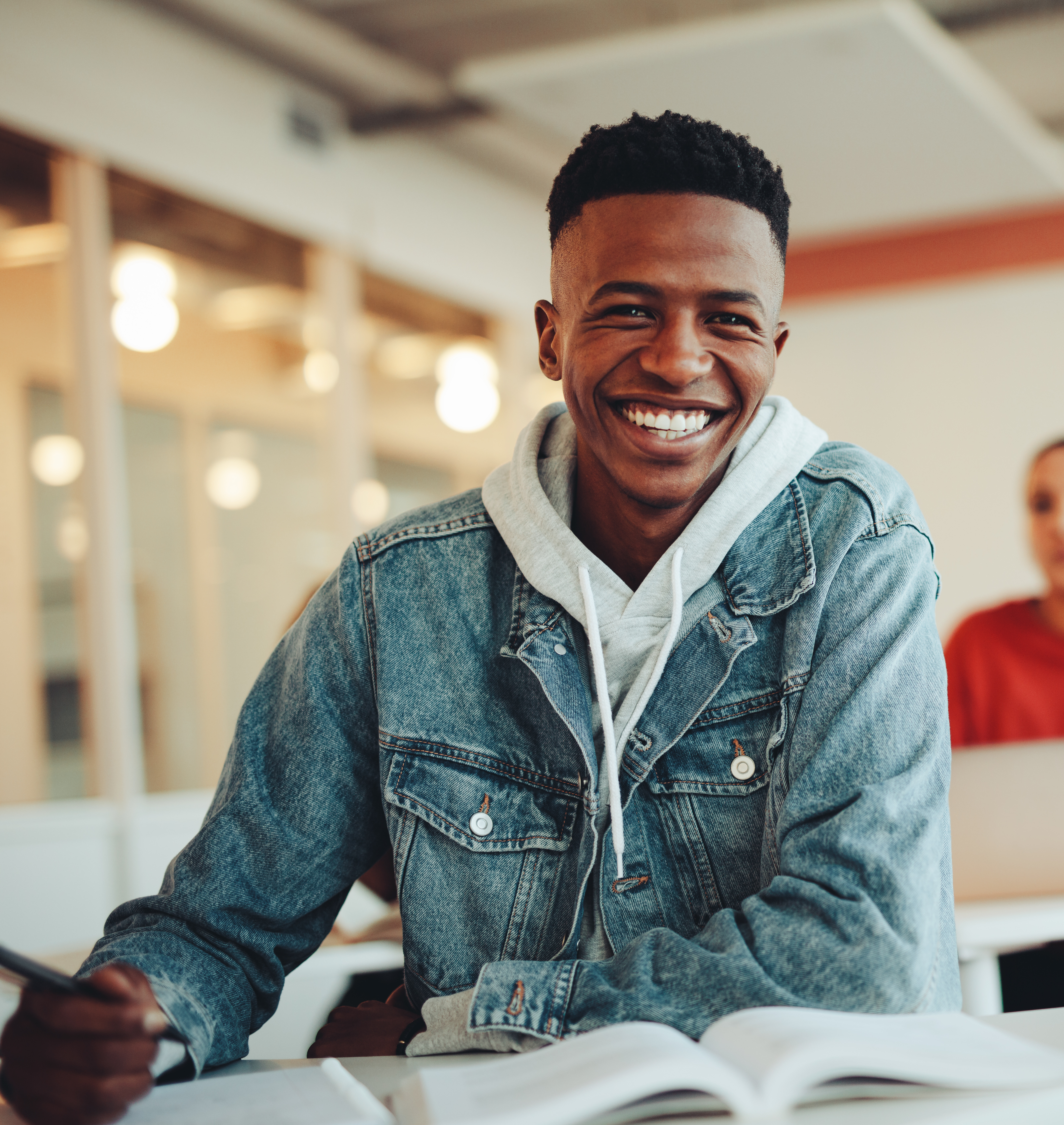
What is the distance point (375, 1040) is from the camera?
1.18m

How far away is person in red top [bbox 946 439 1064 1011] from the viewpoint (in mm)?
3412

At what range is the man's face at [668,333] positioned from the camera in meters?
1.23

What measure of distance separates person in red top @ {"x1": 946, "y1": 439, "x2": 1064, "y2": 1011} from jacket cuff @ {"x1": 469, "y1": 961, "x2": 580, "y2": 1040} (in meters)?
2.57

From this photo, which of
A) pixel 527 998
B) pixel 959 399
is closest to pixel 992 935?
pixel 527 998

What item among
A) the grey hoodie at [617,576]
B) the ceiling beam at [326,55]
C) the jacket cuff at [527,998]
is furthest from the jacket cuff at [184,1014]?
the ceiling beam at [326,55]

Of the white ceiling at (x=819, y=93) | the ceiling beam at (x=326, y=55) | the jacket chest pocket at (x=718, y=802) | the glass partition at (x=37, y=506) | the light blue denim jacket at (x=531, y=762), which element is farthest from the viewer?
the ceiling beam at (x=326, y=55)

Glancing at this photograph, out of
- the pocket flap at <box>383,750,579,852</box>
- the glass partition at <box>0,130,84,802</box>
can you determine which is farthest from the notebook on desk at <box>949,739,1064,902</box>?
the glass partition at <box>0,130,84,802</box>

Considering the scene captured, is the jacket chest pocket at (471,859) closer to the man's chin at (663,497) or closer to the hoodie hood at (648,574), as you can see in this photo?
the hoodie hood at (648,574)

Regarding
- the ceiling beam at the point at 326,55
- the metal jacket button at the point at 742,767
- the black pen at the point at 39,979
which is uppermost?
the ceiling beam at the point at 326,55

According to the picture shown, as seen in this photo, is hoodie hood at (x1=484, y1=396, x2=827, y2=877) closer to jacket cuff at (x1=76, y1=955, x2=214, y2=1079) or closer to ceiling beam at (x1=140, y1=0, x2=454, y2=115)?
jacket cuff at (x1=76, y1=955, x2=214, y2=1079)

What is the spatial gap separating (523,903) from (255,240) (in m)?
4.19

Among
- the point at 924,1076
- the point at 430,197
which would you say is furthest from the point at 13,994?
the point at 430,197

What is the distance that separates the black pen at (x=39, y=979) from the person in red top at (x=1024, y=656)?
2.90 metres

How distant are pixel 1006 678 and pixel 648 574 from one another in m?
2.43
